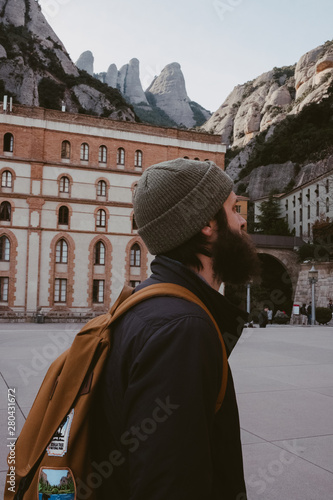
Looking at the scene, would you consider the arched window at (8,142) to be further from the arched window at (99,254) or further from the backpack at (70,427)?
the backpack at (70,427)

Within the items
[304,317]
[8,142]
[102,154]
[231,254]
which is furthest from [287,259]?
[231,254]

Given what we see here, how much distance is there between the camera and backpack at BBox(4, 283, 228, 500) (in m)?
1.22

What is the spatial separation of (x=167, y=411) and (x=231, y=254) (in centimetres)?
63

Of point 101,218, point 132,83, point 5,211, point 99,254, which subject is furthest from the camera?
point 132,83

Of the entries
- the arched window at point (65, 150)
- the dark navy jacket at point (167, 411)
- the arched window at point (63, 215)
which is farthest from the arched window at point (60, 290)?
the dark navy jacket at point (167, 411)

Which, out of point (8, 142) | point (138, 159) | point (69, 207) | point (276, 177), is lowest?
point (69, 207)

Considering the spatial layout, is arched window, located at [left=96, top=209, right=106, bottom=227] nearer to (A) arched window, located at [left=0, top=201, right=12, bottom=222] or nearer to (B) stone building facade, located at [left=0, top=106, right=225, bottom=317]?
(B) stone building facade, located at [left=0, top=106, right=225, bottom=317]

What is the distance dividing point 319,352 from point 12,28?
95861mm

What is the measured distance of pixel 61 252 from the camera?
35.9m

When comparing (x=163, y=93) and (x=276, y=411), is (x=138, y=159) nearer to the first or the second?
(x=276, y=411)

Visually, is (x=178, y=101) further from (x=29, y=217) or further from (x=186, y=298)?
(x=186, y=298)

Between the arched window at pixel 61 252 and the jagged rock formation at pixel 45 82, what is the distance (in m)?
39.6

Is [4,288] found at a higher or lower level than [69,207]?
lower

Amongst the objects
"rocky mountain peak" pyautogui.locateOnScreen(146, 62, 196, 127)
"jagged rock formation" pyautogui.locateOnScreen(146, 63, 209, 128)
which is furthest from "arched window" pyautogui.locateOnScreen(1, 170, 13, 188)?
"jagged rock formation" pyautogui.locateOnScreen(146, 63, 209, 128)
